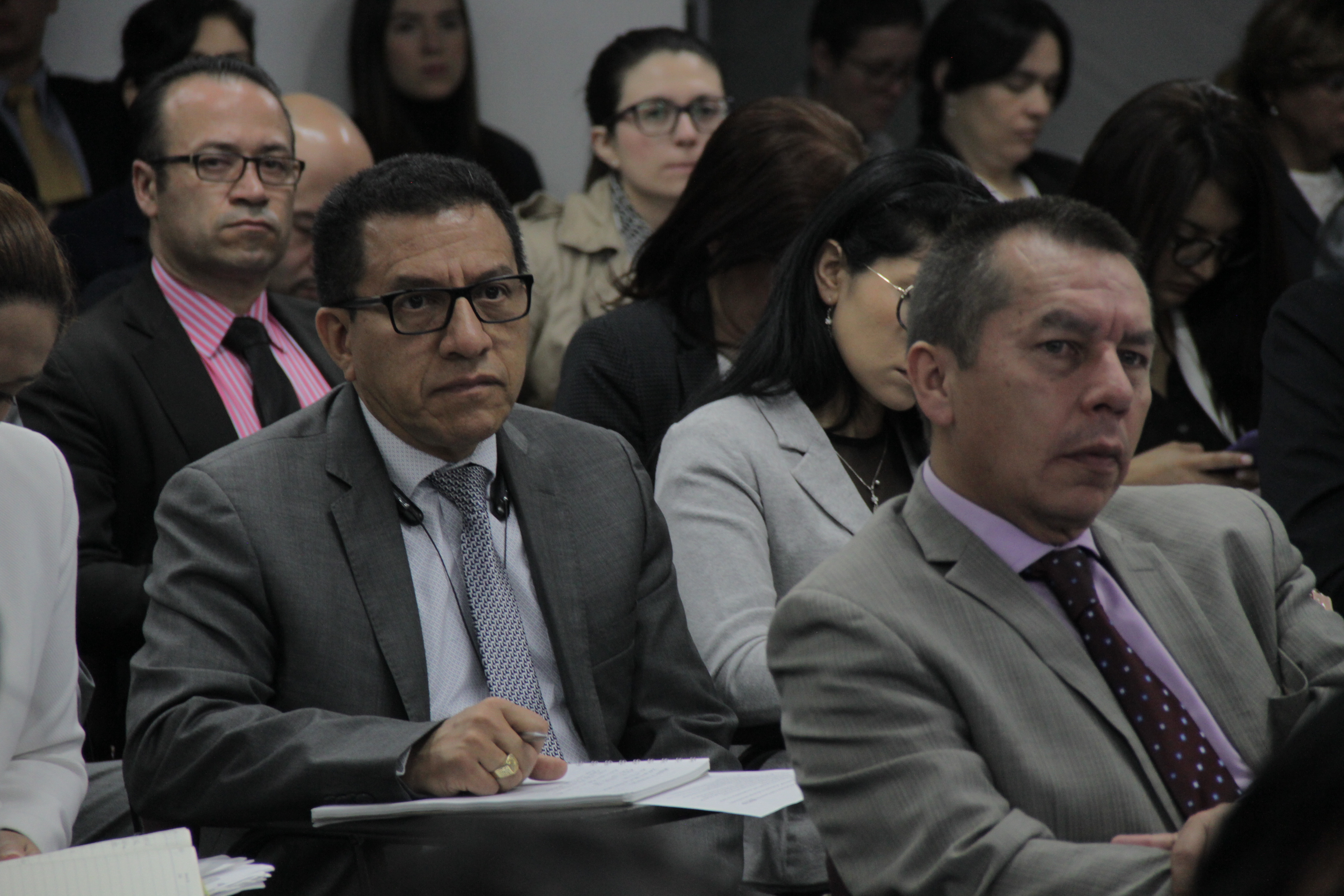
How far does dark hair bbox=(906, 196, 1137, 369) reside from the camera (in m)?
2.11

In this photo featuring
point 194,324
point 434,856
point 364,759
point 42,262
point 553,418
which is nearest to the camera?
point 434,856

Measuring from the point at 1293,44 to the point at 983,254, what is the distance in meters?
2.83

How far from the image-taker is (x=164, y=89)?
12.7 ft

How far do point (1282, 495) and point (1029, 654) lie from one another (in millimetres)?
1486

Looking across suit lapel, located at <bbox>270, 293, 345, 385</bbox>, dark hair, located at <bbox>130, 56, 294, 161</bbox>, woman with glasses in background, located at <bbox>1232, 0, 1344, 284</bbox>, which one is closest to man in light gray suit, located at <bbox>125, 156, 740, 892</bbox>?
suit lapel, located at <bbox>270, 293, 345, 385</bbox>

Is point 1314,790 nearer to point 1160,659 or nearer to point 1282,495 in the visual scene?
point 1160,659

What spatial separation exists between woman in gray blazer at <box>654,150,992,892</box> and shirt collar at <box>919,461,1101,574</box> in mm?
792

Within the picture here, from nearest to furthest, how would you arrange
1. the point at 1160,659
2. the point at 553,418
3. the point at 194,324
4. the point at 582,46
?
the point at 1160,659 → the point at 553,418 → the point at 194,324 → the point at 582,46

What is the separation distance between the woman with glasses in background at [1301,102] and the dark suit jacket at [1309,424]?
1.09 meters

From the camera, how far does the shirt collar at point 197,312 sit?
3.71m

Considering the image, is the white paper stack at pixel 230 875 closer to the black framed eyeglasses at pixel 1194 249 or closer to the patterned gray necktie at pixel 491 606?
the patterned gray necktie at pixel 491 606

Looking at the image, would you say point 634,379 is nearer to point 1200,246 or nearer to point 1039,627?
point 1200,246

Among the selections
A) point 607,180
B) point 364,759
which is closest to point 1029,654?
point 364,759

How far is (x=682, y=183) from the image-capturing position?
4434 millimetres
